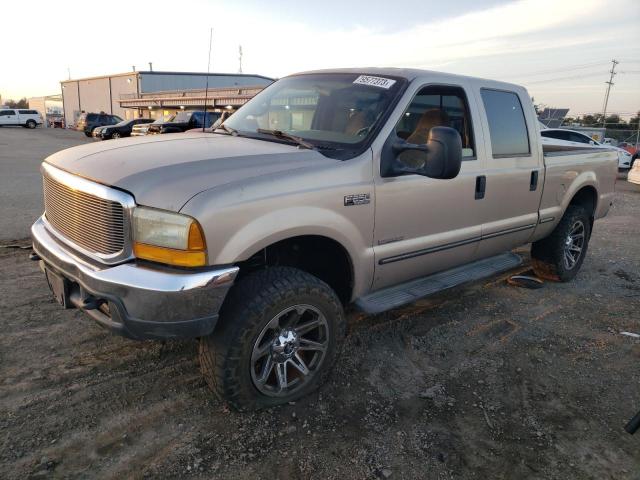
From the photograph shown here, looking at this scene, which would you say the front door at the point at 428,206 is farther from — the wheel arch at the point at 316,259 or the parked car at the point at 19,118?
the parked car at the point at 19,118

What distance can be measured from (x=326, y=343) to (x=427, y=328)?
1.35 m

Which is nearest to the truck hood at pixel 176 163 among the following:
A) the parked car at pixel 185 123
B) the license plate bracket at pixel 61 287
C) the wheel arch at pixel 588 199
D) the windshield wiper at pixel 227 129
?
the windshield wiper at pixel 227 129

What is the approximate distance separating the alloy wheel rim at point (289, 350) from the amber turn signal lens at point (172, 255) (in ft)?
1.83

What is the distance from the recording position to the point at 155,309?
2.23m

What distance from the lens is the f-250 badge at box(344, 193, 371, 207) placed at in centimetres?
283

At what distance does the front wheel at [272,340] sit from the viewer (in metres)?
2.50

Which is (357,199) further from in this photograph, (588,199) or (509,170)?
(588,199)

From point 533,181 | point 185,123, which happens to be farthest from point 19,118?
point 533,181

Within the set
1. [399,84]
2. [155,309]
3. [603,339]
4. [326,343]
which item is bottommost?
[603,339]

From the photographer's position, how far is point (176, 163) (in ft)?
8.26

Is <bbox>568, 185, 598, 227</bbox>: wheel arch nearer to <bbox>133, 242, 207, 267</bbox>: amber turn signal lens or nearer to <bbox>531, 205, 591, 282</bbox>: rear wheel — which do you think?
<bbox>531, 205, 591, 282</bbox>: rear wheel

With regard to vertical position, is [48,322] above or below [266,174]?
below

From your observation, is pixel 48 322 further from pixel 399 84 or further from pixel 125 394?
pixel 399 84

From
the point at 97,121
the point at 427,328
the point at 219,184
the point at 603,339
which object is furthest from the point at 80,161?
the point at 97,121
